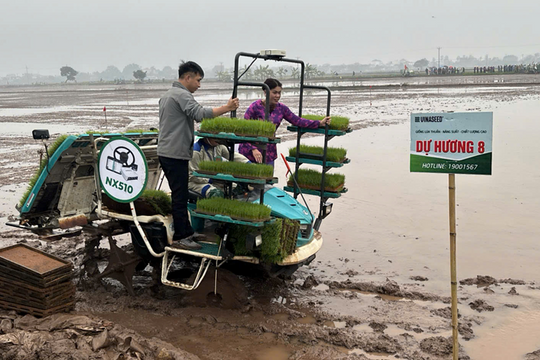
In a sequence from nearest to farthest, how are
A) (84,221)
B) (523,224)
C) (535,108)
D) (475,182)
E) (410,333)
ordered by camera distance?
(410,333)
(84,221)
(523,224)
(475,182)
(535,108)

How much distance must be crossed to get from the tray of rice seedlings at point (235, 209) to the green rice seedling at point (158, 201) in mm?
763

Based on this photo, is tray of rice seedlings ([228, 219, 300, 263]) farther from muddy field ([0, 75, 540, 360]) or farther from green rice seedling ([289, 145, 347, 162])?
green rice seedling ([289, 145, 347, 162])

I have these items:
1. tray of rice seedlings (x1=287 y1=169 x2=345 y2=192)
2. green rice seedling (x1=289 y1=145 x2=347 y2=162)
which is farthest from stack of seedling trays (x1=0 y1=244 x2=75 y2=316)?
green rice seedling (x1=289 y1=145 x2=347 y2=162)

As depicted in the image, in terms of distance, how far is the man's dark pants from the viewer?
18.5 ft

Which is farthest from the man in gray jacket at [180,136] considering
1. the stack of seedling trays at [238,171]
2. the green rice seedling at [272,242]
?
the green rice seedling at [272,242]

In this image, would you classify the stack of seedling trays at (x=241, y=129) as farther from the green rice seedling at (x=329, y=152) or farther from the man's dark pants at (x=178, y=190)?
the green rice seedling at (x=329, y=152)

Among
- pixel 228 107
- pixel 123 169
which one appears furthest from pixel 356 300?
pixel 123 169

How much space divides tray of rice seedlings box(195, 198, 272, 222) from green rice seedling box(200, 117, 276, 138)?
2.35 ft

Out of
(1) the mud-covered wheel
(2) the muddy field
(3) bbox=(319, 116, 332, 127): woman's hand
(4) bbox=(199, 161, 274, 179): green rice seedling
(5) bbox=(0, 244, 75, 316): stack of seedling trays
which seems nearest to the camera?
(2) the muddy field

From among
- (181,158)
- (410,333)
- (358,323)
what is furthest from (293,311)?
(181,158)

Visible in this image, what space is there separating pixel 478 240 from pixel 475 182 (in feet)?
11.6

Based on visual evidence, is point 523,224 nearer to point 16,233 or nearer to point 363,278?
point 363,278

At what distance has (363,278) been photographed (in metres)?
6.75

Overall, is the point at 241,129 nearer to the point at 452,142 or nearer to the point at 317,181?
the point at 317,181
